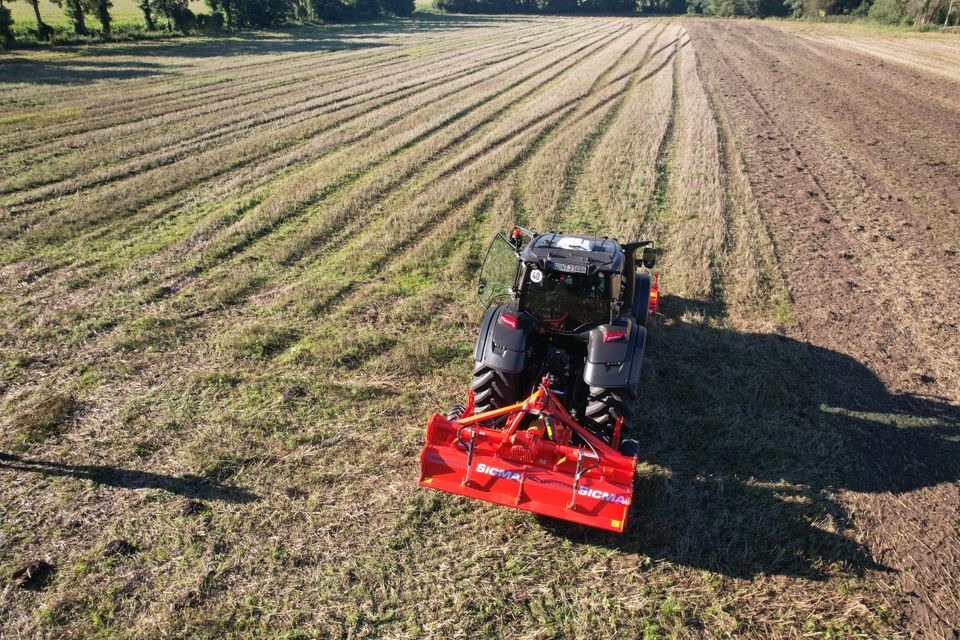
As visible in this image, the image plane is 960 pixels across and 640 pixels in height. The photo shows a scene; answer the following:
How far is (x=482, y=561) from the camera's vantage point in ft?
17.4

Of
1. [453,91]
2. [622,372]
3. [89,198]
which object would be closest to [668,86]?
[453,91]

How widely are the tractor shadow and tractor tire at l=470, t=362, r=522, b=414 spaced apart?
4.14ft

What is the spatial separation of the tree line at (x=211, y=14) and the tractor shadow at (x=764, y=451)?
40580mm

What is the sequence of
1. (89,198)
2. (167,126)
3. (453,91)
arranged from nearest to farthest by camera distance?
(89,198) < (167,126) < (453,91)

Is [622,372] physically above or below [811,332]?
above

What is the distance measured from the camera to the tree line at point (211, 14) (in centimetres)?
3781

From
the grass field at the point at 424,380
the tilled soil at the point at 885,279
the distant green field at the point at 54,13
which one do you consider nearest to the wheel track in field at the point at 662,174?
the grass field at the point at 424,380

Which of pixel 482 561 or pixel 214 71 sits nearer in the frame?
pixel 482 561

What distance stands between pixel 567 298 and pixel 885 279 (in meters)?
7.25

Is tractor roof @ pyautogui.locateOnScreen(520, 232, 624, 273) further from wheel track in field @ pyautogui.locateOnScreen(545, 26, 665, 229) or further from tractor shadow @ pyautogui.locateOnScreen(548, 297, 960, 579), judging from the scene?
wheel track in field @ pyautogui.locateOnScreen(545, 26, 665, 229)

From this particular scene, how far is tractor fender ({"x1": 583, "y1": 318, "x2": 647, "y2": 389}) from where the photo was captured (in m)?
5.78

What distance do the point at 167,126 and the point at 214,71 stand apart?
40.1ft

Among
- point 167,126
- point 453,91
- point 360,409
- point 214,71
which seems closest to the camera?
point 360,409

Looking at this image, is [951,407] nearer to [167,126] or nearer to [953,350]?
[953,350]
